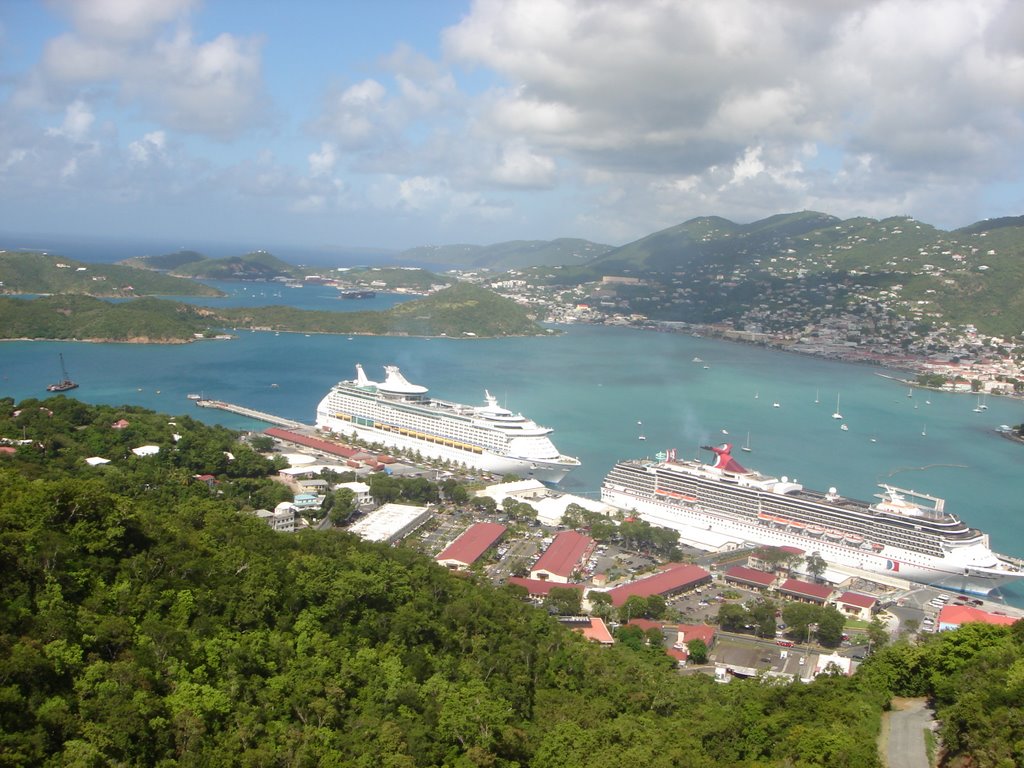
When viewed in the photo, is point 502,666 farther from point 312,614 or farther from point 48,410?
point 48,410

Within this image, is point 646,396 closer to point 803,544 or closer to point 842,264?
point 803,544

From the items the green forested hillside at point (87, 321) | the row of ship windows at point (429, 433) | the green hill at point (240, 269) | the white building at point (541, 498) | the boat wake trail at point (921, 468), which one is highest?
the green hill at point (240, 269)

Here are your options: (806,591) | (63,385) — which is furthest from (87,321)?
(806,591)

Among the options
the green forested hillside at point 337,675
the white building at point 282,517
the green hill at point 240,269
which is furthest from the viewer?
the green hill at point 240,269

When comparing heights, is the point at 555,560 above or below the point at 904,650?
below

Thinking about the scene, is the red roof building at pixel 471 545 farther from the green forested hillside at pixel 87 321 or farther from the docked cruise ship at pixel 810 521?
the green forested hillside at pixel 87 321

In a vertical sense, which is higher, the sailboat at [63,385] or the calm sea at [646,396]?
the sailboat at [63,385]

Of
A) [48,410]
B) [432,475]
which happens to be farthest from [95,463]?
[432,475]

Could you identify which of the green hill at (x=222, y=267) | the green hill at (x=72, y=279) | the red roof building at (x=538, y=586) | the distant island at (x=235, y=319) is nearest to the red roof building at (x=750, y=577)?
the red roof building at (x=538, y=586)
